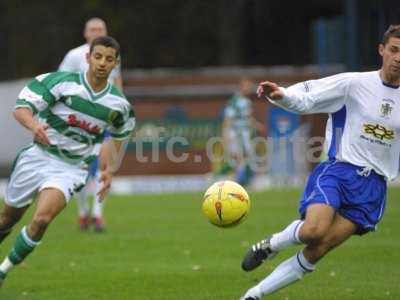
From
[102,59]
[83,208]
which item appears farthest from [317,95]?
[83,208]

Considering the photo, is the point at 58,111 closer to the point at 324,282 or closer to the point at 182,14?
the point at 324,282

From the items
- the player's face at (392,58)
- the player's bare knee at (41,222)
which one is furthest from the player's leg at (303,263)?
the player's bare knee at (41,222)

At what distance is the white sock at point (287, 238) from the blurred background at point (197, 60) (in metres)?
11.0

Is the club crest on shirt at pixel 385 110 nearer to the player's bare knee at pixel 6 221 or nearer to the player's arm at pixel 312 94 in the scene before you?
the player's arm at pixel 312 94

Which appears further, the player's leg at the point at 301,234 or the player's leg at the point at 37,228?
the player's leg at the point at 37,228

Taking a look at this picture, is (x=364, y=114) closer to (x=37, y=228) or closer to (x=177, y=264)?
(x=37, y=228)

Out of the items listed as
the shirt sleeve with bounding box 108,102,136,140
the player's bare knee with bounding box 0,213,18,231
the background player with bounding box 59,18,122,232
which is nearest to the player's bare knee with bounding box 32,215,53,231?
the player's bare knee with bounding box 0,213,18,231

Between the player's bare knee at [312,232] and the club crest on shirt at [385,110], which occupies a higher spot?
the club crest on shirt at [385,110]

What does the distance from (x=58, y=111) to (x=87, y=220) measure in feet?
16.9

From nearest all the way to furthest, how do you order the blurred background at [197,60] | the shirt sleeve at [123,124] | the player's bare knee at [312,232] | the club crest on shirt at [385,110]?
the player's bare knee at [312,232]
the club crest on shirt at [385,110]
the shirt sleeve at [123,124]
the blurred background at [197,60]

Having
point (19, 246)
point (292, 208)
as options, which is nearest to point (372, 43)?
point (292, 208)

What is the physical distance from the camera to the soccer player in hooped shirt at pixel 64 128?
8.74 meters

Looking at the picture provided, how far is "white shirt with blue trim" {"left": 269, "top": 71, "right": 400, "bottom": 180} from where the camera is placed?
7820 millimetres

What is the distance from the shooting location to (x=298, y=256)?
25.1 feet
